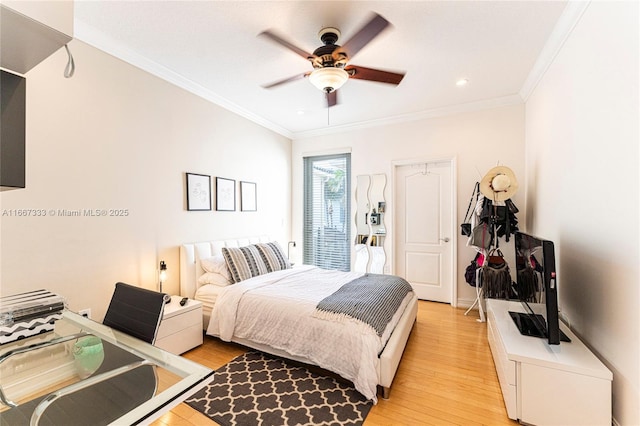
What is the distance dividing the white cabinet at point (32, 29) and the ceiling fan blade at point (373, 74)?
185 cm

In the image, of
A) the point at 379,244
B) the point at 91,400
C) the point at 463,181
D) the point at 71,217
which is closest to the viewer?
the point at 91,400

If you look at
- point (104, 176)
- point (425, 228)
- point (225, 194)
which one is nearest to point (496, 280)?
point (425, 228)

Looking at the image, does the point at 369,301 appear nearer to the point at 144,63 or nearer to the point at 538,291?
the point at 538,291

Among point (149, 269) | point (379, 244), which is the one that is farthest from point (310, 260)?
point (149, 269)

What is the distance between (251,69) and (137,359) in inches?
107

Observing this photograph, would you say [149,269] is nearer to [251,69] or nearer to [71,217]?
[71,217]

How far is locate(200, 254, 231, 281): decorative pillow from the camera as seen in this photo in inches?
123

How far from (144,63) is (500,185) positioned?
397 cm

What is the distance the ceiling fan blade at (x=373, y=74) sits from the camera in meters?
2.24

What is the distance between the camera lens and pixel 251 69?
115 inches

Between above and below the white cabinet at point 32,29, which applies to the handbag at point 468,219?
below

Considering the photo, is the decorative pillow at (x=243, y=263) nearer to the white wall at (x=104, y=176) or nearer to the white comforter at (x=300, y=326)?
the white comforter at (x=300, y=326)

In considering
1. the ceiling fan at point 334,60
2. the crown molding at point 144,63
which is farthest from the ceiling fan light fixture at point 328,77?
the crown molding at point 144,63

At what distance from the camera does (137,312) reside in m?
1.53
